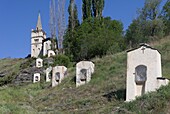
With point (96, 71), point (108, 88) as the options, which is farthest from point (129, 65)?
point (96, 71)

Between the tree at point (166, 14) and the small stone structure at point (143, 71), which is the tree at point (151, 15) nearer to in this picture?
the tree at point (166, 14)

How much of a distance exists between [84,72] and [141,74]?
27.1ft

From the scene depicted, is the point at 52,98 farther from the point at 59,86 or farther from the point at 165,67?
the point at 165,67

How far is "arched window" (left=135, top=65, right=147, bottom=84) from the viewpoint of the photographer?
54.6 ft

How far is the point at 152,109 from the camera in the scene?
10789 millimetres

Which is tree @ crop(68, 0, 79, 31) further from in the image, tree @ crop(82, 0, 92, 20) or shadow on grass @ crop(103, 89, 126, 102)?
shadow on grass @ crop(103, 89, 126, 102)

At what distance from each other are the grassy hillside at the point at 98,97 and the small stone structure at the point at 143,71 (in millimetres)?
823

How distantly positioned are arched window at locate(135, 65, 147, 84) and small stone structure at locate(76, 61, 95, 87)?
24.3ft

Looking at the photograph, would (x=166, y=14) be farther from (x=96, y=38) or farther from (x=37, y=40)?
(x=37, y=40)

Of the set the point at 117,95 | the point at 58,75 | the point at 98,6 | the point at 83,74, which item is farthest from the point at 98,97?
the point at 98,6

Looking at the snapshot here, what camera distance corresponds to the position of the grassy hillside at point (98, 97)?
37.8 ft

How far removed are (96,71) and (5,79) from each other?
73.5 feet

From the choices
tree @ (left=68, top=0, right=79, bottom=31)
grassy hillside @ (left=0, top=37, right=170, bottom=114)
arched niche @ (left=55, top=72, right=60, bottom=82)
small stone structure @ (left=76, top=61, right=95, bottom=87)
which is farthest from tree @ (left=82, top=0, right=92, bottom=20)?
small stone structure @ (left=76, top=61, right=95, bottom=87)

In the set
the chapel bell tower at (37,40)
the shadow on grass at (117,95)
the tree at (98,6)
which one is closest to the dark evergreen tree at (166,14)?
the tree at (98,6)
